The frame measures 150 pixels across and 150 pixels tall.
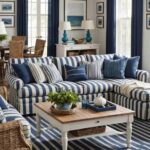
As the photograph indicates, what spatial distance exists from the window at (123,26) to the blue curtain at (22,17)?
244 centimetres

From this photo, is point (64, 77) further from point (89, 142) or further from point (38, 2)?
point (38, 2)

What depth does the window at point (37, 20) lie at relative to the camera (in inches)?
390

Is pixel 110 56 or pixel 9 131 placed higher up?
pixel 110 56

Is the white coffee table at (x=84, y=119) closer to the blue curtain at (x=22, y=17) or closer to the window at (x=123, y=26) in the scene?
the window at (x=123, y=26)

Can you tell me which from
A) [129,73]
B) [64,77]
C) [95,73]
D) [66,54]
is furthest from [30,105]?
[66,54]

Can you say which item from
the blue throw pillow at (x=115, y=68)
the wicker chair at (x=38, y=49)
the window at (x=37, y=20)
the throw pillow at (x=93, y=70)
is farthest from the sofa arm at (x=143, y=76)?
the window at (x=37, y=20)

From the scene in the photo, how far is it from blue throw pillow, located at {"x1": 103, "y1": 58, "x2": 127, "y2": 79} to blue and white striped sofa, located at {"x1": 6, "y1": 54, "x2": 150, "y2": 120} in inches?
6.3

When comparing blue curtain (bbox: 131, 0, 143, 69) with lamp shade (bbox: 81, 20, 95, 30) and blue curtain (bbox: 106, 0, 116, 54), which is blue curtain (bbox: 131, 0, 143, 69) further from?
lamp shade (bbox: 81, 20, 95, 30)

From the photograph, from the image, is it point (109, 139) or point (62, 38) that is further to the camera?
point (62, 38)

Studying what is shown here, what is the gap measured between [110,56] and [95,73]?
0.63 m

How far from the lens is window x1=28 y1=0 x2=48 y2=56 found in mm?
9906

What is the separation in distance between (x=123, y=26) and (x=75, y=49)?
1432mm

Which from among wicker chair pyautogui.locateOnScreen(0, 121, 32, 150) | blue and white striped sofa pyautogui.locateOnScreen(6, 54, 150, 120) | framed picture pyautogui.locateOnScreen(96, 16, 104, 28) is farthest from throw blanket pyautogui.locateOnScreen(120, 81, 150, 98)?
framed picture pyautogui.locateOnScreen(96, 16, 104, 28)

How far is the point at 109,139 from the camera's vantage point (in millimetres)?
4957
